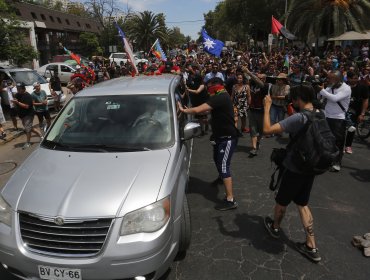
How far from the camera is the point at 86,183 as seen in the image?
10.0 feet

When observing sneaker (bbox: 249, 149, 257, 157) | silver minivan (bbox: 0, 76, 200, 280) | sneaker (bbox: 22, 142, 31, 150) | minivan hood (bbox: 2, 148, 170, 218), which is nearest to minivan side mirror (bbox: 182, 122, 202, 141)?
silver minivan (bbox: 0, 76, 200, 280)

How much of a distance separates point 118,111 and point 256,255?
2334mm

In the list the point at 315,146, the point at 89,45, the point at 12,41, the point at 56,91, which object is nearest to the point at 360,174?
the point at 315,146

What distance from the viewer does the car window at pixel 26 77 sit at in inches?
515

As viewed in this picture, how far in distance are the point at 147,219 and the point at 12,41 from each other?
12920mm

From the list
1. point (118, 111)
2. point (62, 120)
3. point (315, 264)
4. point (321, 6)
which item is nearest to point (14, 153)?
point (62, 120)

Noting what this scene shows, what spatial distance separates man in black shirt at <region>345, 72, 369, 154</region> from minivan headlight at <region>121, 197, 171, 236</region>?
5582mm

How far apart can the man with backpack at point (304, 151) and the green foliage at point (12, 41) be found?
39.8 feet

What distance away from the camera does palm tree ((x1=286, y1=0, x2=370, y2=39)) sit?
21328 millimetres

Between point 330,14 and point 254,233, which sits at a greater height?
point 330,14

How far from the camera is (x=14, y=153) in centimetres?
824

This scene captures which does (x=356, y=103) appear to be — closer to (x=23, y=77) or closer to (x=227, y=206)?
(x=227, y=206)

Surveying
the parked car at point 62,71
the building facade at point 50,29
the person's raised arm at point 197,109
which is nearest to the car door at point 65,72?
the parked car at point 62,71

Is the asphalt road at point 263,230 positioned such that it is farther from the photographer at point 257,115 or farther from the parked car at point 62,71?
the parked car at point 62,71
